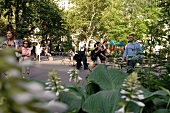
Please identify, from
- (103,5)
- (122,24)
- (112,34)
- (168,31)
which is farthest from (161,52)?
(103,5)

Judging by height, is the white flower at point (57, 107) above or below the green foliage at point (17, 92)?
below

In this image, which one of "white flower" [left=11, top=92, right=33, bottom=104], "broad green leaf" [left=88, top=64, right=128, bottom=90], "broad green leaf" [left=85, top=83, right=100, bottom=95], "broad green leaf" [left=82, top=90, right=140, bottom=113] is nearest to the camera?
"white flower" [left=11, top=92, right=33, bottom=104]

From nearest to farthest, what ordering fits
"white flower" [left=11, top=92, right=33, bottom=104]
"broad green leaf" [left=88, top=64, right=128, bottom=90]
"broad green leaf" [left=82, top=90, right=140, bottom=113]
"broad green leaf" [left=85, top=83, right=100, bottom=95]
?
1. "white flower" [left=11, top=92, right=33, bottom=104]
2. "broad green leaf" [left=82, top=90, right=140, bottom=113]
3. "broad green leaf" [left=88, top=64, right=128, bottom=90]
4. "broad green leaf" [left=85, top=83, right=100, bottom=95]

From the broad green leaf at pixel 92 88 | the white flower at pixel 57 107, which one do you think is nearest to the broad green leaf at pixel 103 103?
the broad green leaf at pixel 92 88

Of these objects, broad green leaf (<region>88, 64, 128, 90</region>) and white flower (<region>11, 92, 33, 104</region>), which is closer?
white flower (<region>11, 92, 33, 104</region>)

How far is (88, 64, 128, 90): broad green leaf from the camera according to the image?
1.89 m

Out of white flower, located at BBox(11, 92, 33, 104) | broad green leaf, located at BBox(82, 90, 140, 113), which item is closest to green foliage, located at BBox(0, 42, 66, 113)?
white flower, located at BBox(11, 92, 33, 104)

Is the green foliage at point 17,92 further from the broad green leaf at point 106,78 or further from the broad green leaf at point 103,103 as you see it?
the broad green leaf at point 106,78

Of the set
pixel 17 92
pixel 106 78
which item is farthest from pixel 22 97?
pixel 106 78

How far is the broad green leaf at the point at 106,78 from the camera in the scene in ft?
6.21

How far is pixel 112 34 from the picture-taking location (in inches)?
1186

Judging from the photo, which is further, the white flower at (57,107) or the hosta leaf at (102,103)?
the hosta leaf at (102,103)

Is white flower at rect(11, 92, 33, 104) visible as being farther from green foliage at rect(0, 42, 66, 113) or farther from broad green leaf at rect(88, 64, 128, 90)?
broad green leaf at rect(88, 64, 128, 90)

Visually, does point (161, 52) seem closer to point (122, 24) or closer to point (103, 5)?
point (122, 24)
